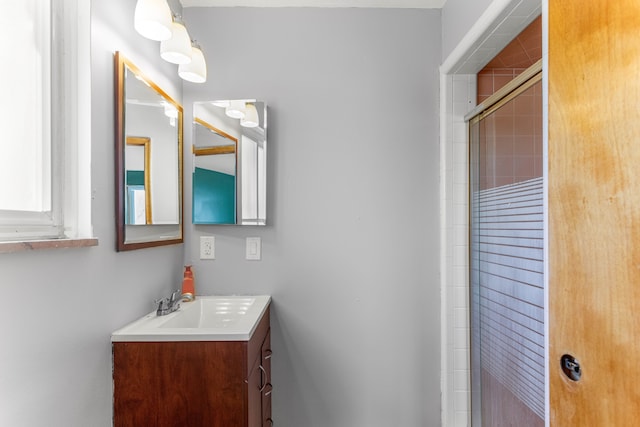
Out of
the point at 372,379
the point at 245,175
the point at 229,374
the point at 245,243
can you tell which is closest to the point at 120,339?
the point at 229,374

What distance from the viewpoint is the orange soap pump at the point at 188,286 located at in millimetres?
1838

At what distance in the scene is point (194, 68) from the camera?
153 centimetres

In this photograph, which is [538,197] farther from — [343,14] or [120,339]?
[120,339]

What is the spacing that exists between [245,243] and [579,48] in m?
1.66

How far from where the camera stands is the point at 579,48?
84cm

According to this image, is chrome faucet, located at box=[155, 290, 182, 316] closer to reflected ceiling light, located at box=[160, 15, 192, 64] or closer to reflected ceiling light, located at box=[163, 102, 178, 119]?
reflected ceiling light, located at box=[163, 102, 178, 119]

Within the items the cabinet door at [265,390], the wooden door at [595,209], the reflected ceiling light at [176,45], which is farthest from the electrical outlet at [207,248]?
the wooden door at [595,209]

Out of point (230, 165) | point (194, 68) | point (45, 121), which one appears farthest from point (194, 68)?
point (45, 121)

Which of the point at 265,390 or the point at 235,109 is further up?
the point at 235,109

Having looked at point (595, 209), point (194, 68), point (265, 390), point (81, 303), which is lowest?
point (265, 390)

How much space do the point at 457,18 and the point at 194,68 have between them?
53.1 inches

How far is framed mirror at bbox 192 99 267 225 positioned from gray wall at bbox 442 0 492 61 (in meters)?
1.08

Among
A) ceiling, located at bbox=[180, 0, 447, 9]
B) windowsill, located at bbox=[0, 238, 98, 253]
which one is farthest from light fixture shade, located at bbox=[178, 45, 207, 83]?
windowsill, located at bbox=[0, 238, 98, 253]

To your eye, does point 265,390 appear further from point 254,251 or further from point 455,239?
point 455,239
